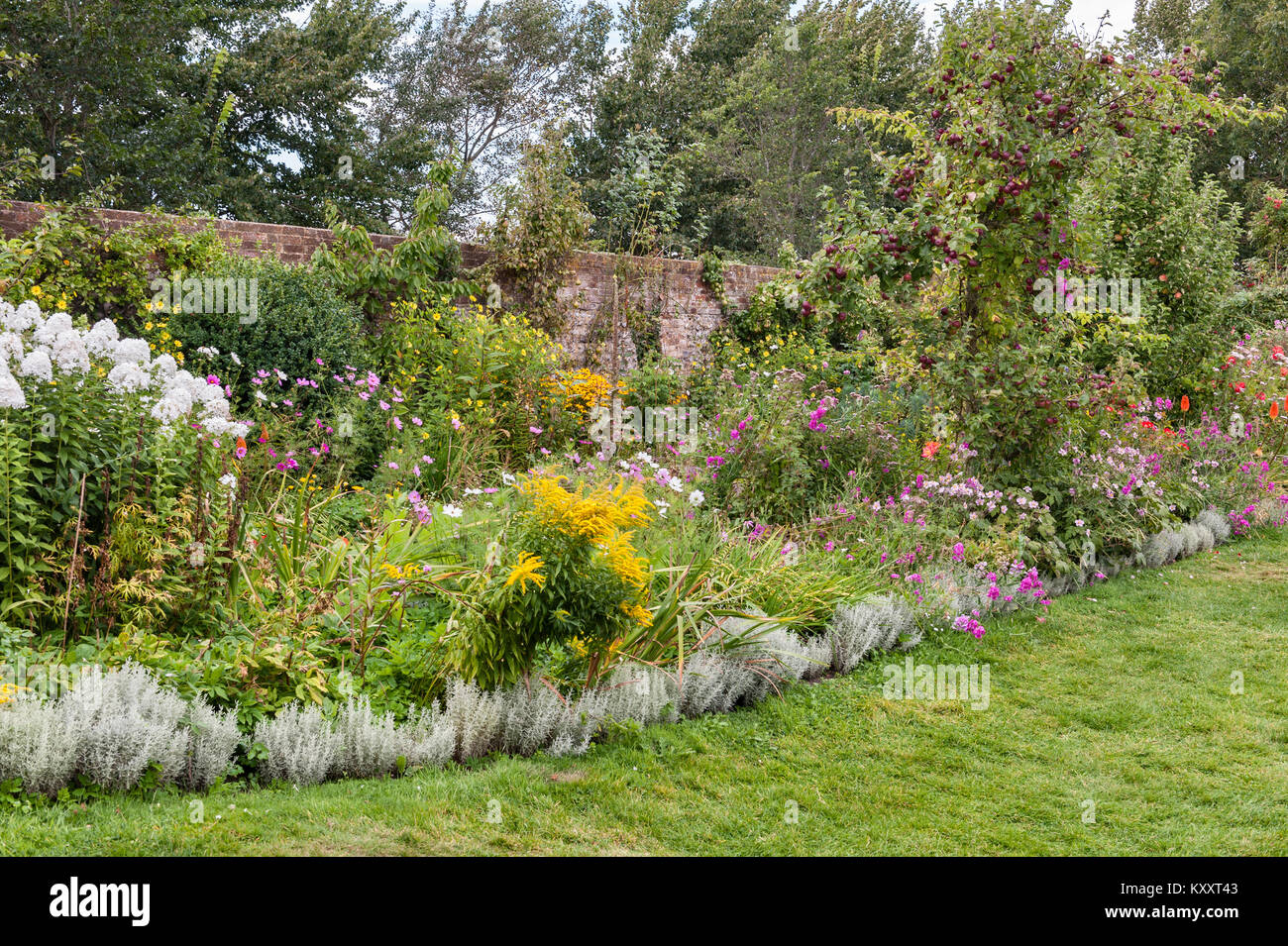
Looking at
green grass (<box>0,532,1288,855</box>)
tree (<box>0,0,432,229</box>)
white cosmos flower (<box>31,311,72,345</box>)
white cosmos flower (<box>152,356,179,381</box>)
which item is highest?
tree (<box>0,0,432,229</box>)

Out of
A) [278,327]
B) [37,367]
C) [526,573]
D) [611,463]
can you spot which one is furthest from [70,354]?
[611,463]

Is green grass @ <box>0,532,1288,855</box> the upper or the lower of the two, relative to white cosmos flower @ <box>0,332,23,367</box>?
lower

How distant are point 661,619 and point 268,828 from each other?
1.89 meters

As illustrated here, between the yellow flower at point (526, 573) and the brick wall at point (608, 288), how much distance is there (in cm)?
603

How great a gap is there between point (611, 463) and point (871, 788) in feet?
14.0

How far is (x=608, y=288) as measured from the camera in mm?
10508

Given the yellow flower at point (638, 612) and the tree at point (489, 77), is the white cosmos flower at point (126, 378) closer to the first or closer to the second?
the yellow flower at point (638, 612)

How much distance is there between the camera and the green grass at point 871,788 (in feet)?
9.77

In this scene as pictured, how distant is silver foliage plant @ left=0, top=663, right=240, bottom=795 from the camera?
2.92 m

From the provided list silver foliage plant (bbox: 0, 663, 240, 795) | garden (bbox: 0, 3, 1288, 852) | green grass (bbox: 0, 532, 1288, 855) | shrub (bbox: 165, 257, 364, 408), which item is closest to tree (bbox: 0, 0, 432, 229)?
shrub (bbox: 165, 257, 364, 408)

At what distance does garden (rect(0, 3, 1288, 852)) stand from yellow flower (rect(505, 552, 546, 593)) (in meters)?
0.03

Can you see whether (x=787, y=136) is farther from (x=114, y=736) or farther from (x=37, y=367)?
(x=114, y=736)

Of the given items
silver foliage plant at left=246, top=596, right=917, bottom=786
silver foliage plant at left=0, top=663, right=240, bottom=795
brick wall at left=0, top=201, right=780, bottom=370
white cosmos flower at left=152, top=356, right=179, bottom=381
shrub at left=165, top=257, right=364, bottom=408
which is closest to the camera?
silver foliage plant at left=0, top=663, right=240, bottom=795

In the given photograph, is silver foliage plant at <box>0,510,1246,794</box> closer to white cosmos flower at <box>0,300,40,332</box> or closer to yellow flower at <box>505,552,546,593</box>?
yellow flower at <box>505,552,546,593</box>
